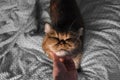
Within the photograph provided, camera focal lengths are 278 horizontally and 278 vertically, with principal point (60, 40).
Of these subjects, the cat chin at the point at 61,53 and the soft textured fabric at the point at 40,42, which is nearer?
the cat chin at the point at 61,53

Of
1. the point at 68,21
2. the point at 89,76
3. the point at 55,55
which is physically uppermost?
the point at 68,21

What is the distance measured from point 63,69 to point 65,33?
0.18m

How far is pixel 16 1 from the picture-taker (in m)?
1.78

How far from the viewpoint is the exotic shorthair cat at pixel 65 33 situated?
4.04 ft

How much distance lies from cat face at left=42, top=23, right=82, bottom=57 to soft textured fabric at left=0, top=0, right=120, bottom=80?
20 centimetres

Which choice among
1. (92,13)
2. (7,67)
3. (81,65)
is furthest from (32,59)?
(92,13)

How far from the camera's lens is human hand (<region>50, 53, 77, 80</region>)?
114cm

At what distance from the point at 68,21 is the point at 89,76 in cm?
30

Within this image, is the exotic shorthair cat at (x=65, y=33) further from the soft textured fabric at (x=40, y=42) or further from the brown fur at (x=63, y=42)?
the soft textured fabric at (x=40, y=42)

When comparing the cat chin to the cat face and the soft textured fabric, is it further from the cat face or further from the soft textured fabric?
the soft textured fabric

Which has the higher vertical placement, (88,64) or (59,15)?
(59,15)

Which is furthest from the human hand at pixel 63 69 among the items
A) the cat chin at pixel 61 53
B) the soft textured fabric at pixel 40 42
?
the soft textured fabric at pixel 40 42

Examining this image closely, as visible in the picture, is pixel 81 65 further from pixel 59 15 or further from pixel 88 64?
pixel 59 15

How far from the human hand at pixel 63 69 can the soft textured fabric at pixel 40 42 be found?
0.20 m
